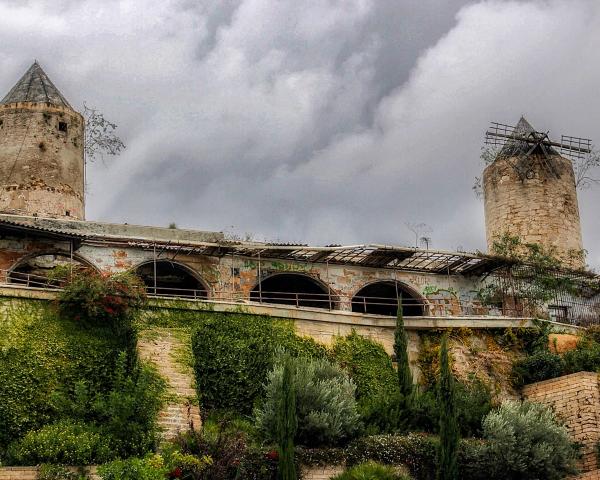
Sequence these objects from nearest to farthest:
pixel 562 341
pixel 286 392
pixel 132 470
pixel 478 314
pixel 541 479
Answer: pixel 132 470
pixel 286 392
pixel 541 479
pixel 562 341
pixel 478 314

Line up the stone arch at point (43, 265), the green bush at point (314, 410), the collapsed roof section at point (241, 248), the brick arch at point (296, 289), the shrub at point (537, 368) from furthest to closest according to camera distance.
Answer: the brick arch at point (296, 289)
the collapsed roof section at point (241, 248)
the shrub at point (537, 368)
the stone arch at point (43, 265)
the green bush at point (314, 410)

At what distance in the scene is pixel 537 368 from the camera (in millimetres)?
29719

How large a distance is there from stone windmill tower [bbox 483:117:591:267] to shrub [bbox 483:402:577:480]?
1202 cm

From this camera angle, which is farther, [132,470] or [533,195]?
[533,195]

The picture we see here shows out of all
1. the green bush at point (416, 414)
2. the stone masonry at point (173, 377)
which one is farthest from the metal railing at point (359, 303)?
the green bush at point (416, 414)

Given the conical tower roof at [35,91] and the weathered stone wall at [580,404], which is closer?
the weathered stone wall at [580,404]

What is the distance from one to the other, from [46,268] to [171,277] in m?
3.64

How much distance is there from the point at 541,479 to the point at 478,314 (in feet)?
30.3

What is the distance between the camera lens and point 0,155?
107 feet

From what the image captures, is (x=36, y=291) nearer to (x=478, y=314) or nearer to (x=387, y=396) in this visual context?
(x=387, y=396)

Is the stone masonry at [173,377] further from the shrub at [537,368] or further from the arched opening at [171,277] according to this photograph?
the shrub at [537,368]

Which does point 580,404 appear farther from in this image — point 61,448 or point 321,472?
point 61,448

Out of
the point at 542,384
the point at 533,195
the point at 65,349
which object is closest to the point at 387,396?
the point at 542,384

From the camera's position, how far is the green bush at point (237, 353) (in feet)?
87.7
